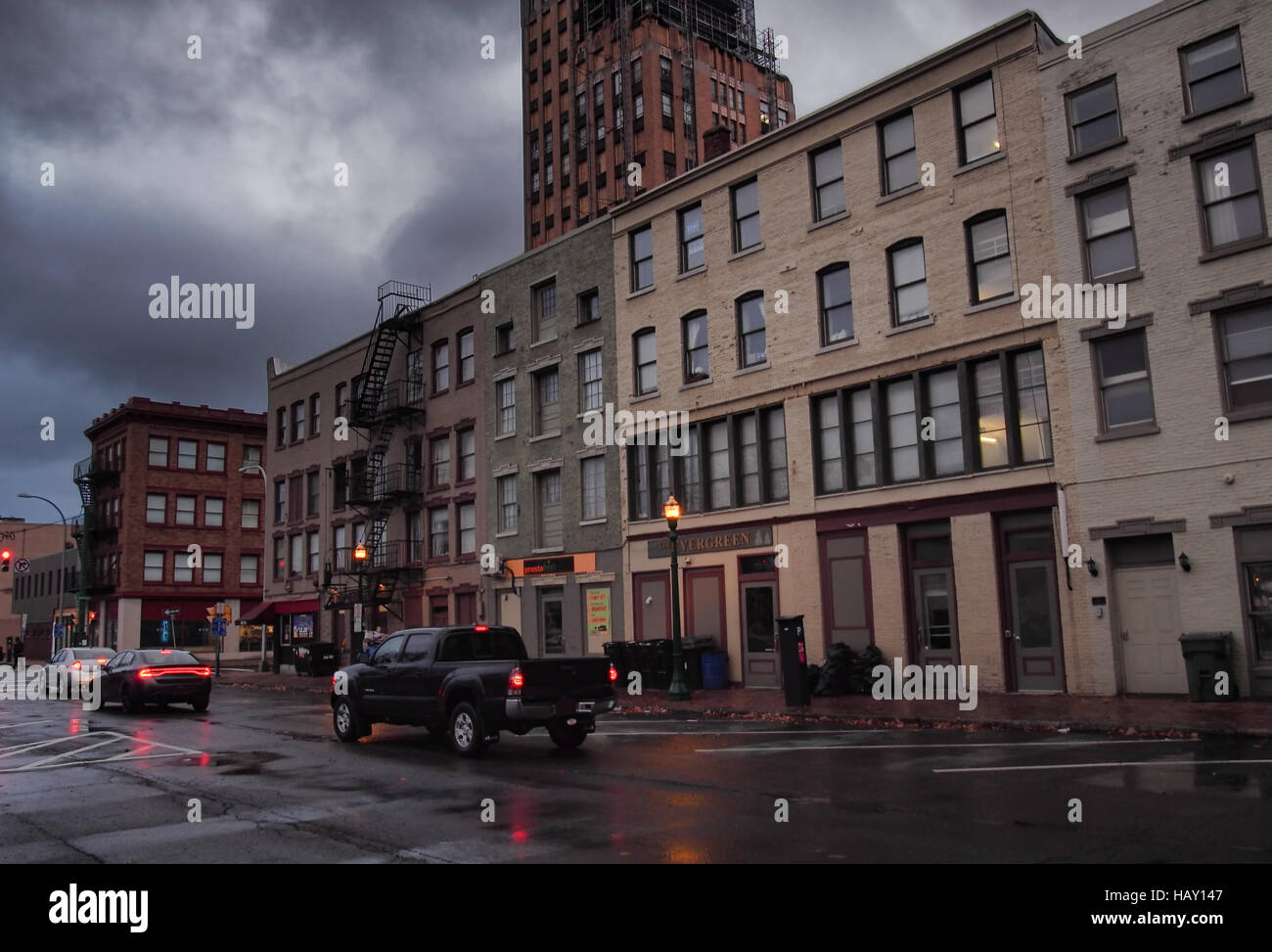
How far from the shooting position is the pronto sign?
84.3 feet

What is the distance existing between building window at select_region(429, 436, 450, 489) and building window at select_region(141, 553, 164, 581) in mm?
33102

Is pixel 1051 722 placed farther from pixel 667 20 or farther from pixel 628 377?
pixel 667 20

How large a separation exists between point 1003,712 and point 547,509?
18.2 meters

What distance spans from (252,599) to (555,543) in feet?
130

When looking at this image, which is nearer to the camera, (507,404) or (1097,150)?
(1097,150)

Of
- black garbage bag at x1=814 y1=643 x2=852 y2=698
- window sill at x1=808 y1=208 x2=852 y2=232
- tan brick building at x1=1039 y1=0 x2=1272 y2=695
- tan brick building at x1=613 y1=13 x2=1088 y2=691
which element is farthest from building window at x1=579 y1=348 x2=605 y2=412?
tan brick building at x1=1039 y1=0 x2=1272 y2=695

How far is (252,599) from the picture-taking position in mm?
64562

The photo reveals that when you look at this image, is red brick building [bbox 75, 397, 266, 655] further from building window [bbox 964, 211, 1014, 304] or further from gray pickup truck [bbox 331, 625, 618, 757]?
building window [bbox 964, 211, 1014, 304]

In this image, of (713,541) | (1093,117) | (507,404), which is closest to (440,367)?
(507,404)

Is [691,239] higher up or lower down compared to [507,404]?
higher up

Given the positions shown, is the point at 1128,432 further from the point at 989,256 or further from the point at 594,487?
the point at 594,487

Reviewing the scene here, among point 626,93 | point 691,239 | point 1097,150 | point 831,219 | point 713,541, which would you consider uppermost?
point 626,93

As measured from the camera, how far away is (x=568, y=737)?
14.5m
